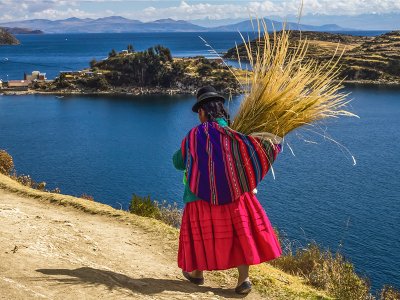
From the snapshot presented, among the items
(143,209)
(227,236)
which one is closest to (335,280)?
(227,236)

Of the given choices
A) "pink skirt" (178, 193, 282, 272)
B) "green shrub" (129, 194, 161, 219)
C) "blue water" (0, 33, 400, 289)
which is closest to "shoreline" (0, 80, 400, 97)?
"blue water" (0, 33, 400, 289)

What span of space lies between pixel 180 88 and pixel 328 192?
76.6 metres

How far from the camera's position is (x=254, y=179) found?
6258 millimetres

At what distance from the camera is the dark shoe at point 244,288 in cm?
669

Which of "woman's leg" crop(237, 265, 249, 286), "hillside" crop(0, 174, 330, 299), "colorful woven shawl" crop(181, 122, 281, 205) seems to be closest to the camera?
"colorful woven shawl" crop(181, 122, 281, 205)

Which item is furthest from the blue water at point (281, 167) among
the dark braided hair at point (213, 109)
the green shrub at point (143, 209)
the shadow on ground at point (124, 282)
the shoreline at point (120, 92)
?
the shoreline at point (120, 92)

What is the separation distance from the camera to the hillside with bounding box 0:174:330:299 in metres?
6.31

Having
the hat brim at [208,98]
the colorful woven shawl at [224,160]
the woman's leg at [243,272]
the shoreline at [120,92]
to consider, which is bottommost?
the shoreline at [120,92]

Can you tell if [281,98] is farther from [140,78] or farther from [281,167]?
[140,78]

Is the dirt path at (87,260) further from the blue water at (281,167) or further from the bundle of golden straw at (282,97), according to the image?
the blue water at (281,167)

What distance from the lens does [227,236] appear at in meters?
6.24

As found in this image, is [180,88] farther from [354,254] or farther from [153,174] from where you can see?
[354,254]

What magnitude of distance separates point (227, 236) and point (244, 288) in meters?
0.93

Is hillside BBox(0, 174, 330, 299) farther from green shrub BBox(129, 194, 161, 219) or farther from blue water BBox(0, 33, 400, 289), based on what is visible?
blue water BBox(0, 33, 400, 289)
